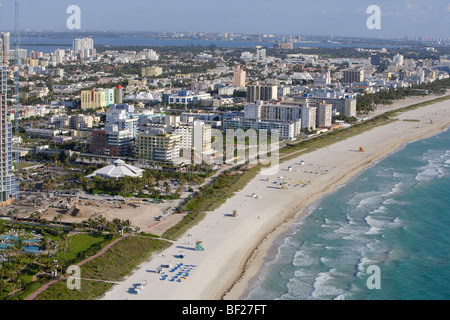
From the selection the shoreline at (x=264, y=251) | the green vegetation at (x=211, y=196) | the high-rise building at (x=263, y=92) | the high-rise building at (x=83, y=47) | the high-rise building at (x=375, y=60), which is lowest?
the shoreline at (x=264, y=251)

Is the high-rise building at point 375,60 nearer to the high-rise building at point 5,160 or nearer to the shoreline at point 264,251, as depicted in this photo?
the shoreline at point 264,251

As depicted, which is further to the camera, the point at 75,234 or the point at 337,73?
the point at 337,73

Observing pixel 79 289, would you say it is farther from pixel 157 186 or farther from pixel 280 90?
pixel 280 90

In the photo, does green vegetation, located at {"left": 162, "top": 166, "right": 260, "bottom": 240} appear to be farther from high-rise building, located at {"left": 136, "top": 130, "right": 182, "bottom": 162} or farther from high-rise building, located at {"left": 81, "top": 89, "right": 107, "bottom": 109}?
high-rise building, located at {"left": 81, "top": 89, "right": 107, "bottom": 109}

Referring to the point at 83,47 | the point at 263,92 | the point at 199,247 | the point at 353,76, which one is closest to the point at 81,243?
the point at 199,247

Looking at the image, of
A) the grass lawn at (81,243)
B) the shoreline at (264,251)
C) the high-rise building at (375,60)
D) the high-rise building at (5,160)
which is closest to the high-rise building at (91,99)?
the high-rise building at (5,160)

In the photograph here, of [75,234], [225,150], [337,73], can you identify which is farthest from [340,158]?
[337,73]
